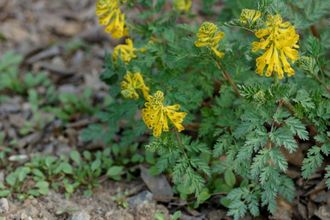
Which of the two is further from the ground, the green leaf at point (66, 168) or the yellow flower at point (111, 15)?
the yellow flower at point (111, 15)

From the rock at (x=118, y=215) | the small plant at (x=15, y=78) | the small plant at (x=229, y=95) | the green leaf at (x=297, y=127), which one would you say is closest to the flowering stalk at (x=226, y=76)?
the small plant at (x=229, y=95)

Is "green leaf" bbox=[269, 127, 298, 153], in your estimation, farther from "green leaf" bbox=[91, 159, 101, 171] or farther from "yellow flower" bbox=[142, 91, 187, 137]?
"green leaf" bbox=[91, 159, 101, 171]

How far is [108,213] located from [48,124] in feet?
3.98

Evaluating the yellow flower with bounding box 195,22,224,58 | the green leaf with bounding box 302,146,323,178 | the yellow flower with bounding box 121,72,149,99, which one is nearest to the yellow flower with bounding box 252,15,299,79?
the yellow flower with bounding box 195,22,224,58

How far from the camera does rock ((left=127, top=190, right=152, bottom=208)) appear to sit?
11.7 feet

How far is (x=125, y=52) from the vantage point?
3.50 m

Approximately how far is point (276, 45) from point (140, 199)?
1.40 meters

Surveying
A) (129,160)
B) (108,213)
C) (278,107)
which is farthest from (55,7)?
(278,107)

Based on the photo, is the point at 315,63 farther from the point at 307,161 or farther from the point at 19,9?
the point at 19,9

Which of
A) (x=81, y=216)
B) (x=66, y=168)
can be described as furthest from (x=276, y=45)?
(x=66, y=168)

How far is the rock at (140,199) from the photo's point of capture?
357cm

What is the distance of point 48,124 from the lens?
4.38 meters

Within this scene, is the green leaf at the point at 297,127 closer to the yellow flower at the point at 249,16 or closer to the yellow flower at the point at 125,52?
the yellow flower at the point at 249,16

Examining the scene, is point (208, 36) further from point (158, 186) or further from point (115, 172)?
point (115, 172)
